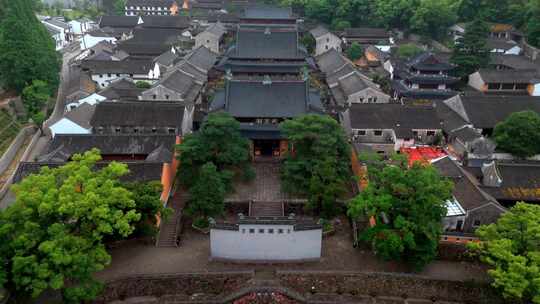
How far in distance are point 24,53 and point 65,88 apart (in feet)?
30.6

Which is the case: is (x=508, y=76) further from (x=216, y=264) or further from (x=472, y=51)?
(x=216, y=264)

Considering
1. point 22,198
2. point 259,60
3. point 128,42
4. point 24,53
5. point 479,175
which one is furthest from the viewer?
point 128,42

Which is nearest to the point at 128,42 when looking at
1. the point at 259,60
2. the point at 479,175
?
the point at 259,60

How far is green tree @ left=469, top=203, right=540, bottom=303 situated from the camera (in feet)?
61.0

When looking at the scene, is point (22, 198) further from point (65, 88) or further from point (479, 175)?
point (65, 88)

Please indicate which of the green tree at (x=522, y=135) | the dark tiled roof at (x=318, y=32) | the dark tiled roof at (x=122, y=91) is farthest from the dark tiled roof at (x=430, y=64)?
the dark tiled roof at (x=122, y=91)

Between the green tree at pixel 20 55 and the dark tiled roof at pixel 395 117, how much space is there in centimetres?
3305

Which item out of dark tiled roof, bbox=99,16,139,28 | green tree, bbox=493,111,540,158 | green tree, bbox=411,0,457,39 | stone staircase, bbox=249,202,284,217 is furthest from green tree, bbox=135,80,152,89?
green tree, bbox=411,0,457,39

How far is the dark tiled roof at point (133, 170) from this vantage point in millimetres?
27344

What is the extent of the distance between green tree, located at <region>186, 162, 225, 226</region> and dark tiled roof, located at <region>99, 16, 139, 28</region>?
61425 mm

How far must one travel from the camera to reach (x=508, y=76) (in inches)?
1892

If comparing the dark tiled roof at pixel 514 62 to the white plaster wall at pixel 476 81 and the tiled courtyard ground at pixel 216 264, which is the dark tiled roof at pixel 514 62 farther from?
the tiled courtyard ground at pixel 216 264

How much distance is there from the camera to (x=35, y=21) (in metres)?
51.5

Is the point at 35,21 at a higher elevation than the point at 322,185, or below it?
higher
